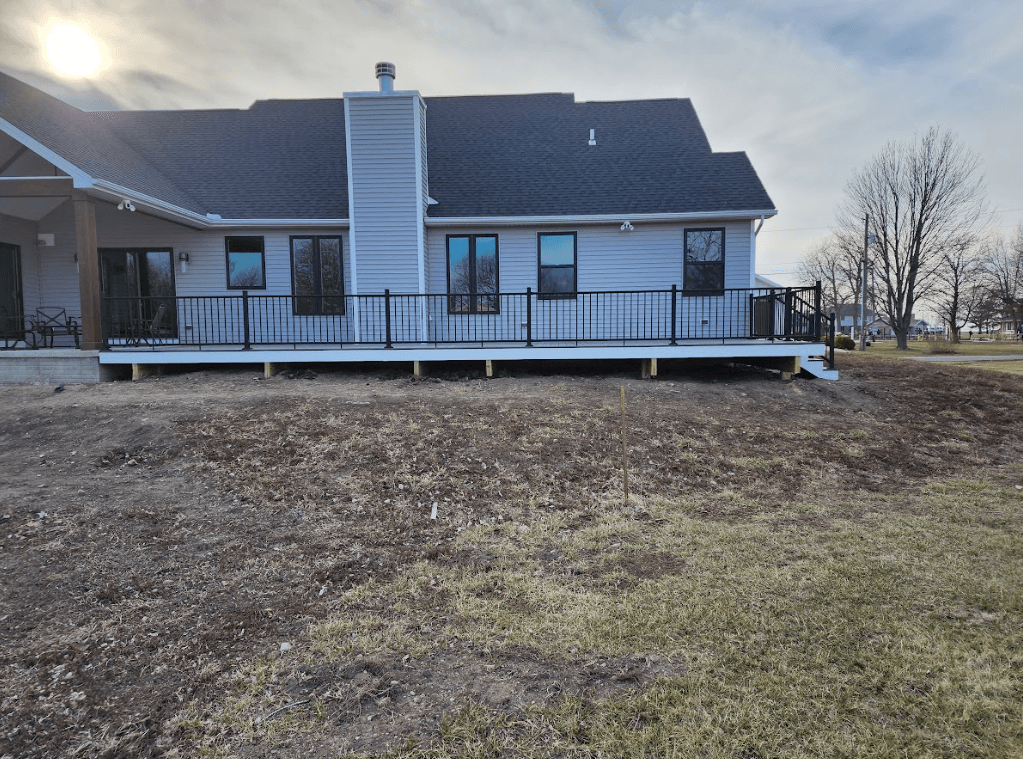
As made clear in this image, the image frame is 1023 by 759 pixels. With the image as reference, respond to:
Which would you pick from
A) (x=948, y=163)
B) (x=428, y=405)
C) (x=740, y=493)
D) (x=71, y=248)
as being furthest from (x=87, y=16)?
→ (x=948, y=163)

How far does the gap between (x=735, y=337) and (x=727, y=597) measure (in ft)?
30.9

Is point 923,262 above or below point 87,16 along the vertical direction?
below

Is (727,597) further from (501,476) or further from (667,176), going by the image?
(667,176)

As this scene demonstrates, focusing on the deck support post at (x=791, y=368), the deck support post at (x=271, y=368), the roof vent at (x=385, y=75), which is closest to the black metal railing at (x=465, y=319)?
the deck support post at (x=791, y=368)

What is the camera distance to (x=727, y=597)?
3.63 m

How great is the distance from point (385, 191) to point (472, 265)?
2409mm

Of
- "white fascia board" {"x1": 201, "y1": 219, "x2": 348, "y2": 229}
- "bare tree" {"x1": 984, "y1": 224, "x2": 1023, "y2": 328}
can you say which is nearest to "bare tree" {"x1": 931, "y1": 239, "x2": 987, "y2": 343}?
"bare tree" {"x1": 984, "y1": 224, "x2": 1023, "y2": 328}

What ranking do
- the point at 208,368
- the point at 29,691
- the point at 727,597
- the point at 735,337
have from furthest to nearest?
1. the point at 735,337
2. the point at 208,368
3. the point at 727,597
4. the point at 29,691

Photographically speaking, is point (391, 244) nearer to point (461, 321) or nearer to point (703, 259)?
point (461, 321)

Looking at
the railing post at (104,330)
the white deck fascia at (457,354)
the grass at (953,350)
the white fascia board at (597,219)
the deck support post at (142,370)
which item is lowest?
the grass at (953,350)

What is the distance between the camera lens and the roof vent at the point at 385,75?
1206 centimetres

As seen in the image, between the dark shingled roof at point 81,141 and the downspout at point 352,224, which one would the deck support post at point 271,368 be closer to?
the downspout at point 352,224

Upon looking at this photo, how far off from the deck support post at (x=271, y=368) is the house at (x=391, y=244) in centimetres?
68

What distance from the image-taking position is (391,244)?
1207 cm
